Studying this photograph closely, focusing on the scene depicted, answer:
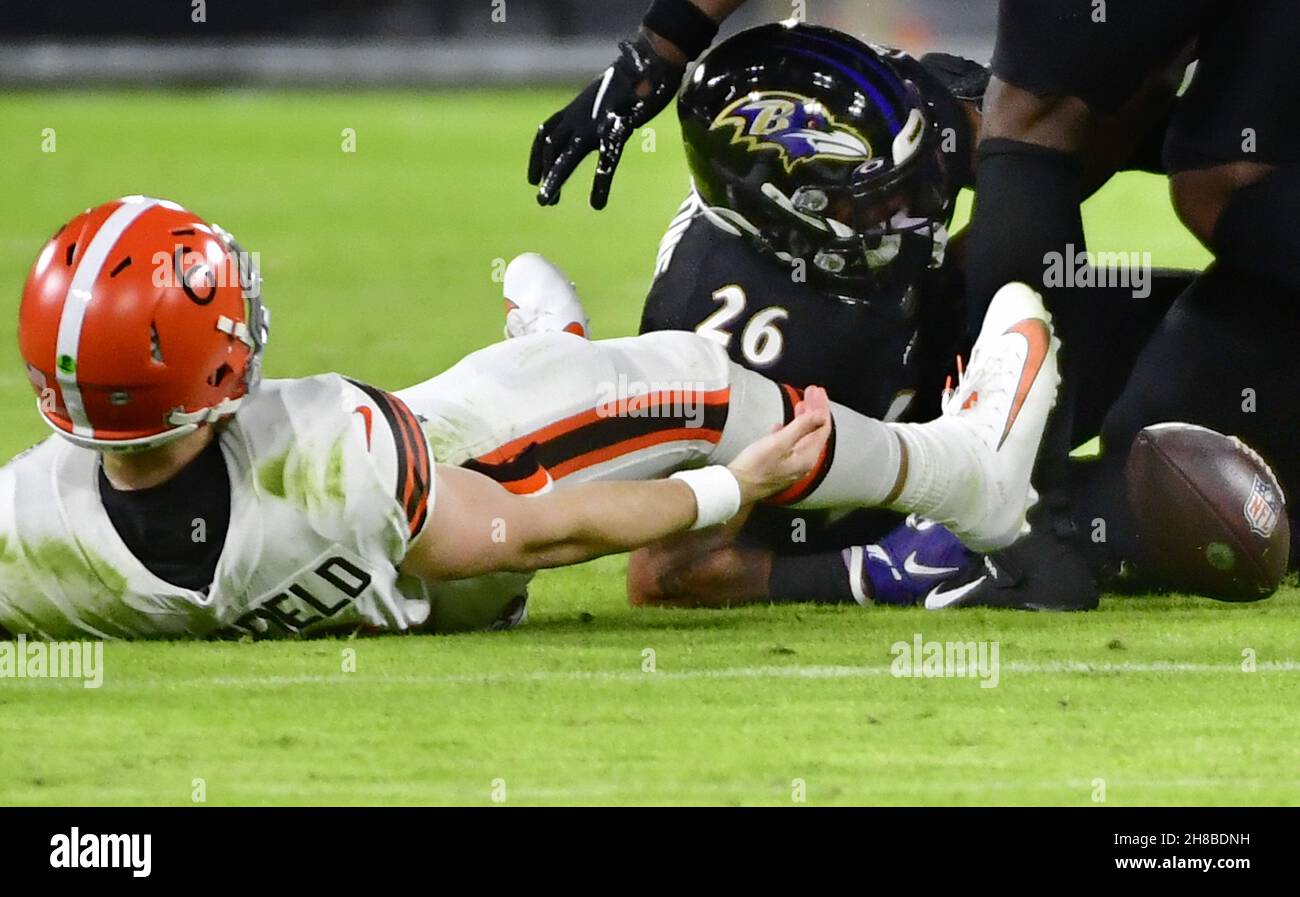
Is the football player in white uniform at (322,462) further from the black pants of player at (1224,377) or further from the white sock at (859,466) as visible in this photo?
the black pants of player at (1224,377)

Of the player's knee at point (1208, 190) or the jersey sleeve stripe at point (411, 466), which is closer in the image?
the jersey sleeve stripe at point (411, 466)

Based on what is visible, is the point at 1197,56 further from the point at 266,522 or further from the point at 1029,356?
the point at 266,522

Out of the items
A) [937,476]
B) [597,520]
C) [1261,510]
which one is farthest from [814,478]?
[1261,510]

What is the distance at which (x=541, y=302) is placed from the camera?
539 cm

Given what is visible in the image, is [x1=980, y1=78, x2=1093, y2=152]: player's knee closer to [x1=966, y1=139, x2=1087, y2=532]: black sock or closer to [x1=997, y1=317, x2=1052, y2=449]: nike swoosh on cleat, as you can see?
[x1=966, y1=139, x2=1087, y2=532]: black sock

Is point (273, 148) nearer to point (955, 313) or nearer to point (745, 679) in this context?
point (955, 313)

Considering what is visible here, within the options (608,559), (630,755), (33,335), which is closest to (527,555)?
(630,755)

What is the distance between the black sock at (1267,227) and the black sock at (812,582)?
1.08 m

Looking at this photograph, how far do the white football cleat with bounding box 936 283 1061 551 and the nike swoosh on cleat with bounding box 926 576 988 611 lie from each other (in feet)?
0.25

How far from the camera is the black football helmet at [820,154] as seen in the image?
200 inches

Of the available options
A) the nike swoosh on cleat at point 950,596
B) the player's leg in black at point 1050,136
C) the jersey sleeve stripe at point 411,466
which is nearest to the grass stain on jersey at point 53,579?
the jersey sleeve stripe at point 411,466

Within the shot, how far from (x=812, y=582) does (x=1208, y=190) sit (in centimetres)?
117

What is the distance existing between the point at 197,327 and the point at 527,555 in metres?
0.71

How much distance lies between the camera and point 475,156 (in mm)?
15242
